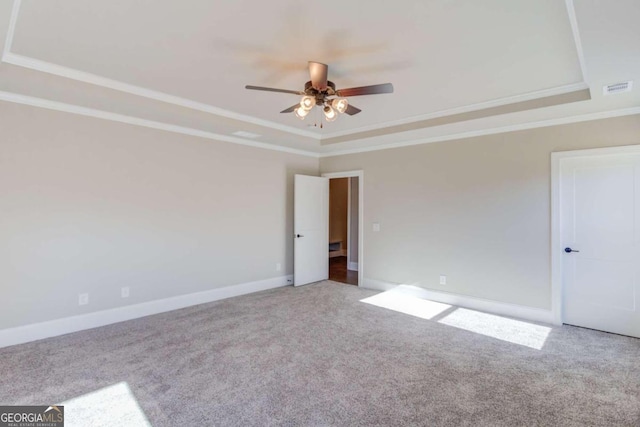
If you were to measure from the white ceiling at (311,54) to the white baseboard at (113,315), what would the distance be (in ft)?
7.68

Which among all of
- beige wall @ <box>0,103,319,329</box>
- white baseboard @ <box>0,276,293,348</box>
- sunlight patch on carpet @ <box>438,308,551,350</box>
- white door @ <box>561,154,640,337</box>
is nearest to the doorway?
white baseboard @ <box>0,276,293,348</box>

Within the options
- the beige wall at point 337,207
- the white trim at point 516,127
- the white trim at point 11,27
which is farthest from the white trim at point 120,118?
the beige wall at point 337,207

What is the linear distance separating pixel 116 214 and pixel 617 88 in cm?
540

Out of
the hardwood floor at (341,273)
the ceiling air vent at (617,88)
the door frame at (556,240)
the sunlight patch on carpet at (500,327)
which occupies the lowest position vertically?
the sunlight patch on carpet at (500,327)

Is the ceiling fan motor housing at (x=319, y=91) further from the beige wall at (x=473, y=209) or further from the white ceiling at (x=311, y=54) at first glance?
the beige wall at (x=473, y=209)

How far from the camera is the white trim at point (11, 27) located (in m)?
1.94

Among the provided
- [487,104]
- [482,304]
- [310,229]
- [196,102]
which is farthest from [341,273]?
[196,102]

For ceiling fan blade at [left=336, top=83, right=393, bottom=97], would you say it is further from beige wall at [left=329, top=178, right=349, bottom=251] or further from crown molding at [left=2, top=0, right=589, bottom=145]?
beige wall at [left=329, top=178, right=349, bottom=251]

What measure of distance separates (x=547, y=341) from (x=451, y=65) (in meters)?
2.99

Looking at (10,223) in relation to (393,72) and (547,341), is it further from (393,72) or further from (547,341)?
(547,341)

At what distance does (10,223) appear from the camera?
10.2ft

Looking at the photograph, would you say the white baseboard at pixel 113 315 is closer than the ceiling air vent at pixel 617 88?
No

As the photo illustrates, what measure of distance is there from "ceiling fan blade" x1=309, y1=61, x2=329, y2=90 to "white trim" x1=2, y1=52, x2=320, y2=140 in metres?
1.78

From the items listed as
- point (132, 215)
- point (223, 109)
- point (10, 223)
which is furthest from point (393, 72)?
point (10, 223)
